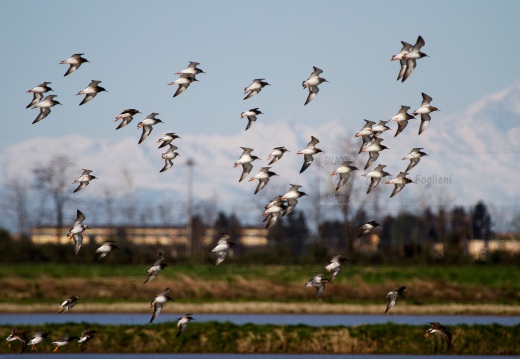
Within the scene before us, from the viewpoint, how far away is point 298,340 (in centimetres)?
3762

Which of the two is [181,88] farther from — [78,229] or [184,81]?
[78,229]

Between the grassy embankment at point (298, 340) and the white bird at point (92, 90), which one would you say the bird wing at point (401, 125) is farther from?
the grassy embankment at point (298, 340)

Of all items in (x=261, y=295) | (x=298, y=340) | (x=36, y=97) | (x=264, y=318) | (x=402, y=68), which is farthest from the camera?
(x=261, y=295)

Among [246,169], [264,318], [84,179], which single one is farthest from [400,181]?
[264,318]

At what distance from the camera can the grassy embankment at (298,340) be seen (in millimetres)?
37469

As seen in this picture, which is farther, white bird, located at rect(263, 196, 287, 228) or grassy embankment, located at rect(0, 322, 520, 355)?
grassy embankment, located at rect(0, 322, 520, 355)

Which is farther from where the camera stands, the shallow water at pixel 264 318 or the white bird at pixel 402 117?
the shallow water at pixel 264 318

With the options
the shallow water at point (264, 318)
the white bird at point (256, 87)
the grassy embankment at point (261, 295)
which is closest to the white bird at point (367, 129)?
the white bird at point (256, 87)

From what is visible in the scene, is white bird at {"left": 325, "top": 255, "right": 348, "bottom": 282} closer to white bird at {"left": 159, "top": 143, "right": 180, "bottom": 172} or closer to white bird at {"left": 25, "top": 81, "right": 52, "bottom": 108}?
white bird at {"left": 159, "top": 143, "right": 180, "bottom": 172}

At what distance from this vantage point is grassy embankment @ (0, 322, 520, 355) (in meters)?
37.5

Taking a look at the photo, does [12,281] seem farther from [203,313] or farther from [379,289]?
[379,289]

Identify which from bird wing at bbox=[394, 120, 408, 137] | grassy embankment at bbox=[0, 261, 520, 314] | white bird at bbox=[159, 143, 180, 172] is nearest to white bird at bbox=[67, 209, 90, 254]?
white bird at bbox=[159, 143, 180, 172]

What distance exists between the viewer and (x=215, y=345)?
125 feet

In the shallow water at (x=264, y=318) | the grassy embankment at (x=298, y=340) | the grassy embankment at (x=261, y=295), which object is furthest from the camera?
the grassy embankment at (x=261, y=295)
